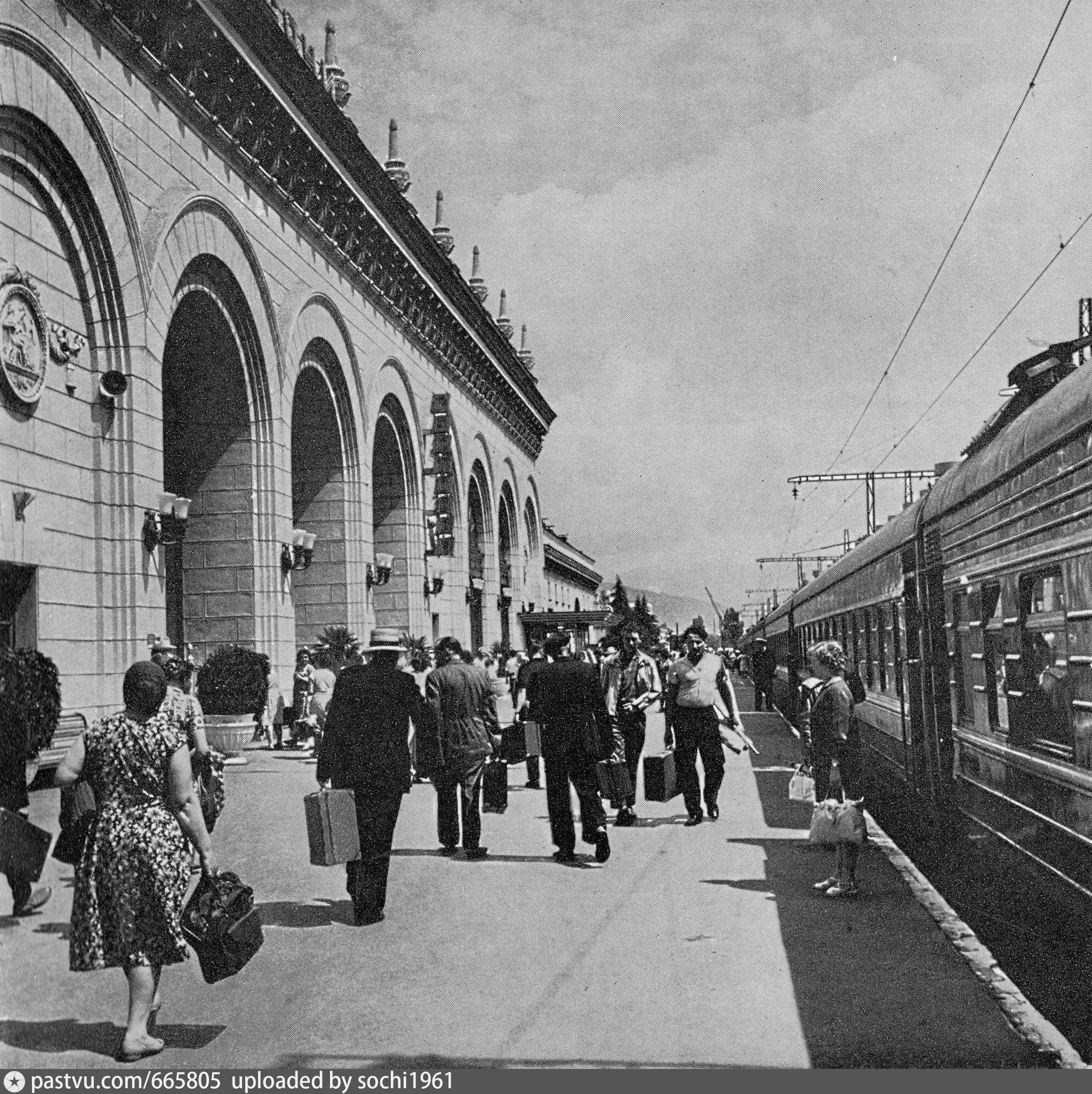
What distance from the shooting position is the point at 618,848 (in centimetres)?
979

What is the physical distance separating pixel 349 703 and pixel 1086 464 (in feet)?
14.6

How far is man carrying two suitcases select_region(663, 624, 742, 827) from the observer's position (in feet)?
36.3

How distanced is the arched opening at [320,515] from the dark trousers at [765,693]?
12.1m

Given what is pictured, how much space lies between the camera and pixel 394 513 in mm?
30688

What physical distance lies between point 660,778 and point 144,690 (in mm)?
6812

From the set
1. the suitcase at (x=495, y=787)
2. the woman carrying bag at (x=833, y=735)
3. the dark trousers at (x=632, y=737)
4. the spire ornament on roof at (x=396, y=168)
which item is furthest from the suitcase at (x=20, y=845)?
the spire ornament on roof at (x=396, y=168)

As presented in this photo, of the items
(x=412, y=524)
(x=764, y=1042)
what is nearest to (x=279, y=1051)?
(x=764, y=1042)

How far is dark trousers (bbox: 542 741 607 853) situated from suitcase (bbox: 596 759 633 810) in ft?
0.83

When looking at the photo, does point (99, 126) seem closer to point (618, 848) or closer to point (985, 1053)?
point (618, 848)

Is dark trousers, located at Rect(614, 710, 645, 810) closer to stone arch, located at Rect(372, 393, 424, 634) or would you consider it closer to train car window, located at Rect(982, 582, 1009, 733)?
train car window, located at Rect(982, 582, 1009, 733)

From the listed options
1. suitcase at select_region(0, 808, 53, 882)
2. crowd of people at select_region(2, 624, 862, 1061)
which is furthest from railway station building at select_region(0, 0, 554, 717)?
suitcase at select_region(0, 808, 53, 882)

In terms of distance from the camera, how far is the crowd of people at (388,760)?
5.01 m

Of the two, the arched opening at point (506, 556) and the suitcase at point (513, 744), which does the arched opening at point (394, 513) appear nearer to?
the arched opening at point (506, 556)

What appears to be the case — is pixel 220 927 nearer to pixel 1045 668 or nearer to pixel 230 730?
pixel 1045 668
